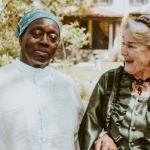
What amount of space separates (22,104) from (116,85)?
66 centimetres

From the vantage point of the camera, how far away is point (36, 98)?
3498mm

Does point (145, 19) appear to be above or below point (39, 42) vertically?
above

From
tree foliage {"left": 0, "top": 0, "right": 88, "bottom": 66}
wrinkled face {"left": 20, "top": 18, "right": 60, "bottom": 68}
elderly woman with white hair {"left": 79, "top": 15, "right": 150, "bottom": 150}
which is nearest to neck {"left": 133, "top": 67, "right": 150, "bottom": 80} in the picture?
elderly woman with white hair {"left": 79, "top": 15, "right": 150, "bottom": 150}

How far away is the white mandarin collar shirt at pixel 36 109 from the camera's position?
342cm

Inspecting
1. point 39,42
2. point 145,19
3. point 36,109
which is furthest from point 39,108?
point 145,19

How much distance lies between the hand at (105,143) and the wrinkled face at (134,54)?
0.48m

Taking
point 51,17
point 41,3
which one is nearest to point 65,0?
point 41,3

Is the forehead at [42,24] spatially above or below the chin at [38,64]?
above

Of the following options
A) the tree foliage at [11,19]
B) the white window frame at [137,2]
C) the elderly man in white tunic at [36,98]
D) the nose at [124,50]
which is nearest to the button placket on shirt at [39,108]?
the elderly man in white tunic at [36,98]

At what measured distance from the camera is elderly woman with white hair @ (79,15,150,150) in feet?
11.2

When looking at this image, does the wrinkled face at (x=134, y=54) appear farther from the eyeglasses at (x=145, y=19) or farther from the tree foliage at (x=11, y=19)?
the tree foliage at (x=11, y=19)

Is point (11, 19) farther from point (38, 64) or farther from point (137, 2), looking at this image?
point (137, 2)

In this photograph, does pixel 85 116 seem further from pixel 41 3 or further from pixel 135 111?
pixel 41 3

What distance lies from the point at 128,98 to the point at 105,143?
1.14 feet
